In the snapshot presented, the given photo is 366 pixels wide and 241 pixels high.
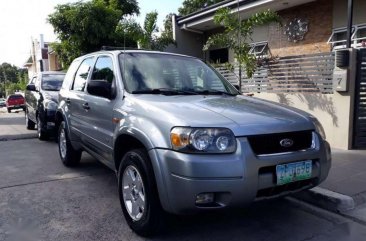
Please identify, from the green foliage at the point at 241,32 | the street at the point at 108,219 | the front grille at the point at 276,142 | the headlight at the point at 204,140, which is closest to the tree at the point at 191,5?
the green foliage at the point at 241,32

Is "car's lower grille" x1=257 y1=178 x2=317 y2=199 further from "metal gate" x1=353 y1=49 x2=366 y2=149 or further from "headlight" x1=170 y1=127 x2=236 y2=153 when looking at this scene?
"metal gate" x1=353 y1=49 x2=366 y2=149

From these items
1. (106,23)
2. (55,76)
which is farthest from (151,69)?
(106,23)

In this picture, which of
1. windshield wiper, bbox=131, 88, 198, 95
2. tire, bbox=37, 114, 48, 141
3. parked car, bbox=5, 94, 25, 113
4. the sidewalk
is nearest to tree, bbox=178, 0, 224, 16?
parked car, bbox=5, 94, 25, 113

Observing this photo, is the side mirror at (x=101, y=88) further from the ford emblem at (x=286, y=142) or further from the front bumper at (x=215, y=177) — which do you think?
the ford emblem at (x=286, y=142)

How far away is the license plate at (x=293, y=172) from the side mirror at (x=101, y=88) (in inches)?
79.3

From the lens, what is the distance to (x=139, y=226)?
3.42 metres

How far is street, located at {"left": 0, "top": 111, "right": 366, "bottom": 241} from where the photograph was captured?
3561mm

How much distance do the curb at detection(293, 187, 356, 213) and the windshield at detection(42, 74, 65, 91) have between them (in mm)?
7064

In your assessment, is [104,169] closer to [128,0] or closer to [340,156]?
[340,156]

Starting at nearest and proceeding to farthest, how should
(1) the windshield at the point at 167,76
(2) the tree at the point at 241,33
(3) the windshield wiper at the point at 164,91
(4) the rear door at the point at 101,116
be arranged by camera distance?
(3) the windshield wiper at the point at 164,91 < (1) the windshield at the point at 167,76 < (4) the rear door at the point at 101,116 < (2) the tree at the point at 241,33

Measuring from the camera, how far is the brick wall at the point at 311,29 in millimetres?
10258

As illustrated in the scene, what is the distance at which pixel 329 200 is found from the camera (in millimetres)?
4180

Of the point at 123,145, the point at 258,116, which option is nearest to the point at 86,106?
the point at 123,145

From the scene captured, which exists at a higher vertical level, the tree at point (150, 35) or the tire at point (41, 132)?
the tree at point (150, 35)
